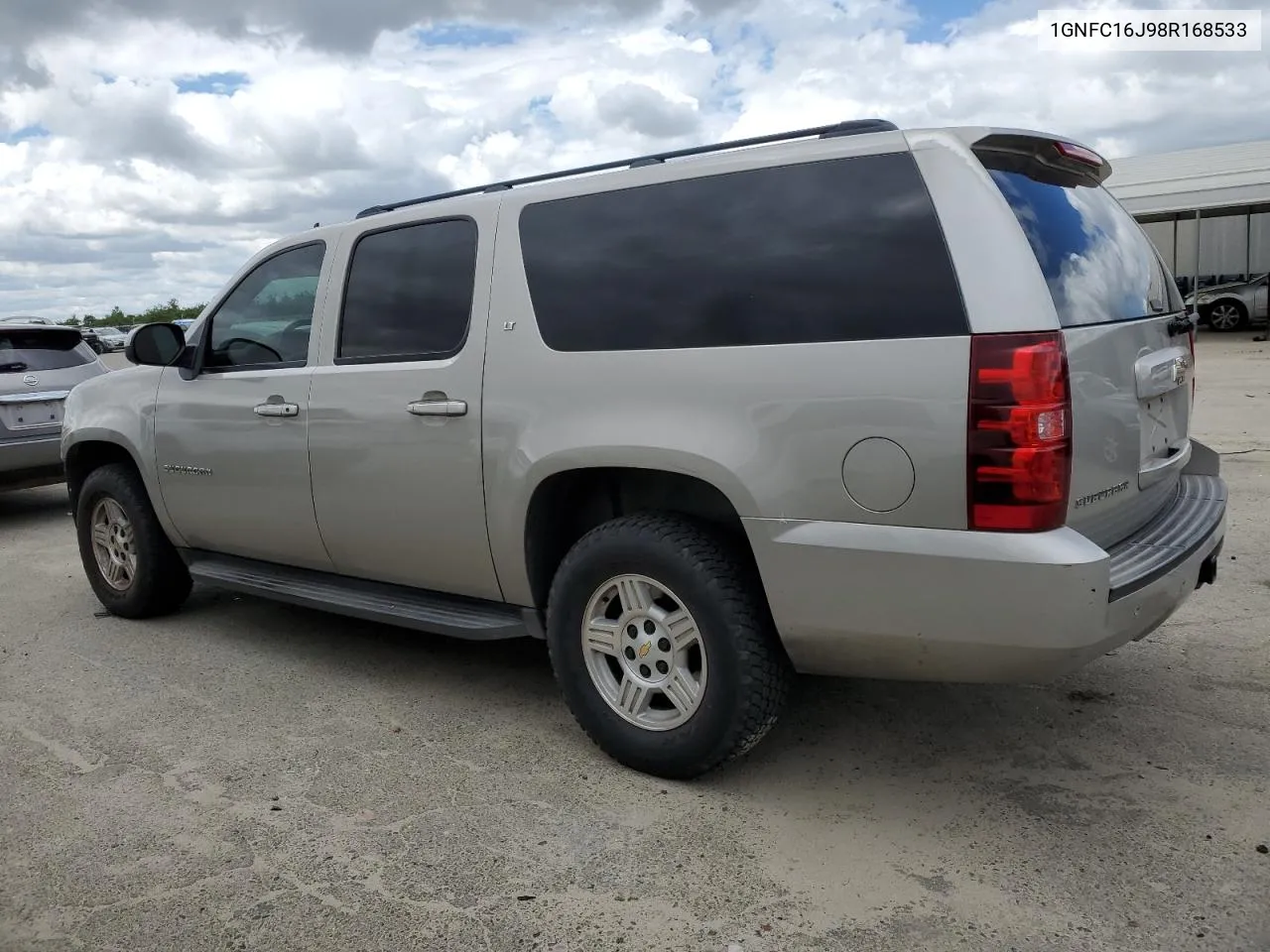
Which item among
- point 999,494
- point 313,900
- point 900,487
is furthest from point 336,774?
point 999,494

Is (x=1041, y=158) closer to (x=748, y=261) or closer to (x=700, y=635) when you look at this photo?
(x=748, y=261)

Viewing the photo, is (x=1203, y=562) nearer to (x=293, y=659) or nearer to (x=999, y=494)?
(x=999, y=494)

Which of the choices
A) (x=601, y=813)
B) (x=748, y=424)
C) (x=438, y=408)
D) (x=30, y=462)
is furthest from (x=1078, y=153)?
(x=30, y=462)

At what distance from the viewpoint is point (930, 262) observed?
2775 millimetres

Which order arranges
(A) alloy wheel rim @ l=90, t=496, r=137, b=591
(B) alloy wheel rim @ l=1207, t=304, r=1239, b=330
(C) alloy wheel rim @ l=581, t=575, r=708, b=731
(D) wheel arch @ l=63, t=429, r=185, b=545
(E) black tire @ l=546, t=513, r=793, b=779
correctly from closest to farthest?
(E) black tire @ l=546, t=513, r=793, b=779
(C) alloy wheel rim @ l=581, t=575, r=708, b=731
(D) wheel arch @ l=63, t=429, r=185, b=545
(A) alloy wheel rim @ l=90, t=496, r=137, b=591
(B) alloy wheel rim @ l=1207, t=304, r=1239, b=330

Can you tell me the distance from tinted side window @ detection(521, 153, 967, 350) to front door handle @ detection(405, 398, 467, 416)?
414 mm

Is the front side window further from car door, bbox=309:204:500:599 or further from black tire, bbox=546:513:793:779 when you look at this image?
black tire, bbox=546:513:793:779

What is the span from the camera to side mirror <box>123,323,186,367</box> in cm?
475

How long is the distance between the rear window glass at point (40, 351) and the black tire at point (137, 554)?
3301 mm

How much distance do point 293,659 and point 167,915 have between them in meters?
2.06

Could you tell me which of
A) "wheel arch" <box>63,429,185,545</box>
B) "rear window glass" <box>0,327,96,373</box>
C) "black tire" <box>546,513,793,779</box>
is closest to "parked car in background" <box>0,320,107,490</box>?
"rear window glass" <box>0,327,96,373</box>

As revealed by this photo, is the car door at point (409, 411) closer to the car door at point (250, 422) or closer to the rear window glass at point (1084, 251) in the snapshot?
the car door at point (250, 422)

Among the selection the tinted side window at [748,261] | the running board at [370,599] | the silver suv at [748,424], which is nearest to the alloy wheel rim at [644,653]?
the silver suv at [748,424]

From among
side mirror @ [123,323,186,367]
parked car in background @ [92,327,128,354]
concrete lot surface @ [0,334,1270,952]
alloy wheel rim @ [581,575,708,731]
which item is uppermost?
parked car in background @ [92,327,128,354]
